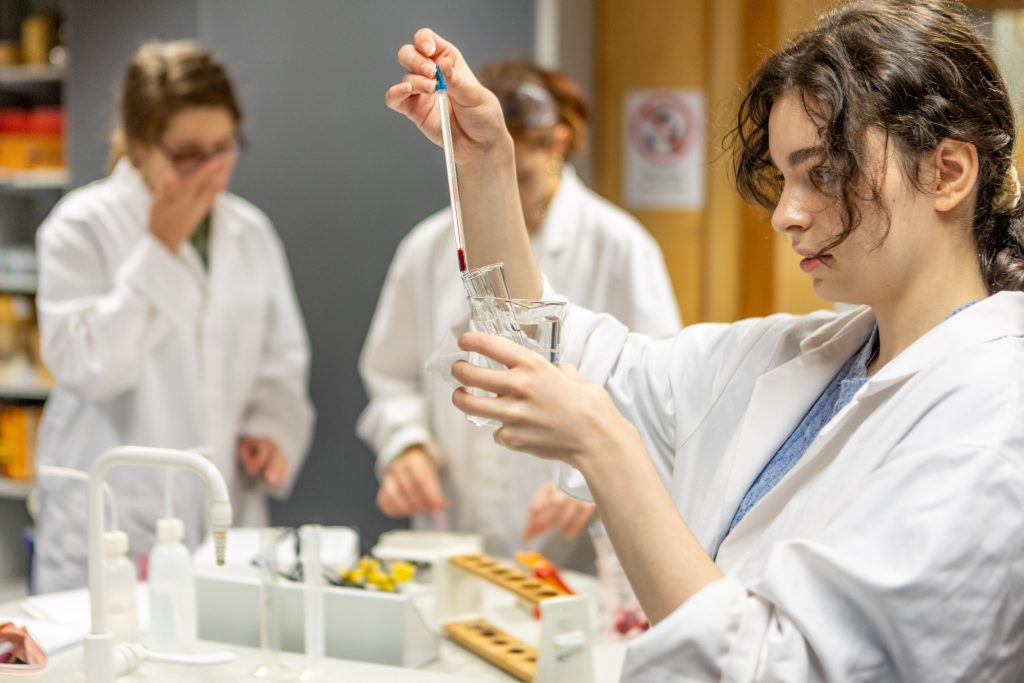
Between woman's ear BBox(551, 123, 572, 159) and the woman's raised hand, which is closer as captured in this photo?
the woman's raised hand

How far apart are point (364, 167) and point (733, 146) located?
2146mm

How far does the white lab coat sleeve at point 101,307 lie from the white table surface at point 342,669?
82cm

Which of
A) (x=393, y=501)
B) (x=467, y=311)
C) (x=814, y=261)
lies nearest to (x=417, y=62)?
(x=814, y=261)

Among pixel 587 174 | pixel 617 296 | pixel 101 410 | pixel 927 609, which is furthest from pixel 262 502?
pixel 927 609

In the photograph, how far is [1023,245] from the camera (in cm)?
125

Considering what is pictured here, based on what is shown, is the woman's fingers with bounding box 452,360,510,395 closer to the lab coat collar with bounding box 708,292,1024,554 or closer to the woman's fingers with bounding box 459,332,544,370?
the woman's fingers with bounding box 459,332,544,370

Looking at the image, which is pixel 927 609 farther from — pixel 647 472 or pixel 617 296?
pixel 617 296

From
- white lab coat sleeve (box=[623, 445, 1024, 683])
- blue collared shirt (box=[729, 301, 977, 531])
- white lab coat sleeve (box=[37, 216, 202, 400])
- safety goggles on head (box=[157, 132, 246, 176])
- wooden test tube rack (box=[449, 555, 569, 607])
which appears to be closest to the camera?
white lab coat sleeve (box=[623, 445, 1024, 683])

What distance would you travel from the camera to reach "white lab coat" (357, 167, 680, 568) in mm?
2580

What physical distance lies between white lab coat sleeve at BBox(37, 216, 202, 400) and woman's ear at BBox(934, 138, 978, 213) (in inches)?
75.3

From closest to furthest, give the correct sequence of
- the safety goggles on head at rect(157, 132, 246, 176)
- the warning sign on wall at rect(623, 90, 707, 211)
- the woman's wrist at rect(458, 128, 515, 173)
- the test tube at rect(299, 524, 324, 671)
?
the woman's wrist at rect(458, 128, 515, 173)
the test tube at rect(299, 524, 324, 671)
the safety goggles on head at rect(157, 132, 246, 176)
the warning sign on wall at rect(623, 90, 707, 211)

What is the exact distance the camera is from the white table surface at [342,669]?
1496mm

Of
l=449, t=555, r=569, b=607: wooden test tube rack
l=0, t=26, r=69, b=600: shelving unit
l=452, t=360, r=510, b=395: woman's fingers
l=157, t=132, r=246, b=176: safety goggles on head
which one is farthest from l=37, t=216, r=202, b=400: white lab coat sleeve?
l=452, t=360, r=510, b=395: woman's fingers

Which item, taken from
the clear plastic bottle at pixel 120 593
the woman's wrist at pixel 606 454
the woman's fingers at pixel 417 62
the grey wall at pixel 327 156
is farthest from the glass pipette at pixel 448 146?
the grey wall at pixel 327 156
